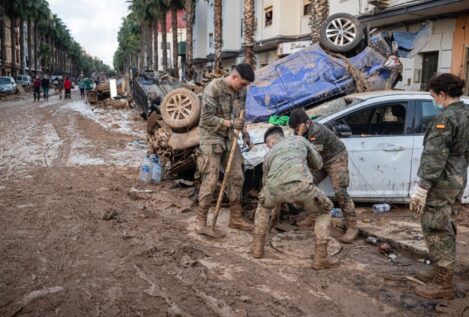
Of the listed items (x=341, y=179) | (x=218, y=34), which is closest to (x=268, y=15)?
(x=218, y=34)

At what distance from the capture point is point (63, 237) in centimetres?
485

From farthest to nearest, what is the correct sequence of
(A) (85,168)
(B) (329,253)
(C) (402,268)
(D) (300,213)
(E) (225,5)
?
(E) (225,5) → (A) (85,168) → (D) (300,213) → (B) (329,253) → (C) (402,268)

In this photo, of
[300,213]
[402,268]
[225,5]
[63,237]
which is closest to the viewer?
[402,268]

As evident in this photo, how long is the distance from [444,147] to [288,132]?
8.79 ft

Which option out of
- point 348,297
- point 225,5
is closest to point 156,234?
point 348,297

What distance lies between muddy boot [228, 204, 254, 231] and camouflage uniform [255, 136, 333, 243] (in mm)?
1130

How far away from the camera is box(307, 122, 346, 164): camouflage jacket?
15.7 feet

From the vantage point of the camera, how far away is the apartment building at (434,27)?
44.0ft

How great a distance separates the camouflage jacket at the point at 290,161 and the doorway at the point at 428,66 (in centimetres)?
1264

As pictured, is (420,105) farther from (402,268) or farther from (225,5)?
(225,5)

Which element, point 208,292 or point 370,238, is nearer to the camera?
point 208,292

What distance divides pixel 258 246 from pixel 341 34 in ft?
15.6

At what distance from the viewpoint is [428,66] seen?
50.3ft

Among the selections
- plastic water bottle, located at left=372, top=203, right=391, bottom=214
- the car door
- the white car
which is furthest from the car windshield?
plastic water bottle, located at left=372, top=203, right=391, bottom=214
